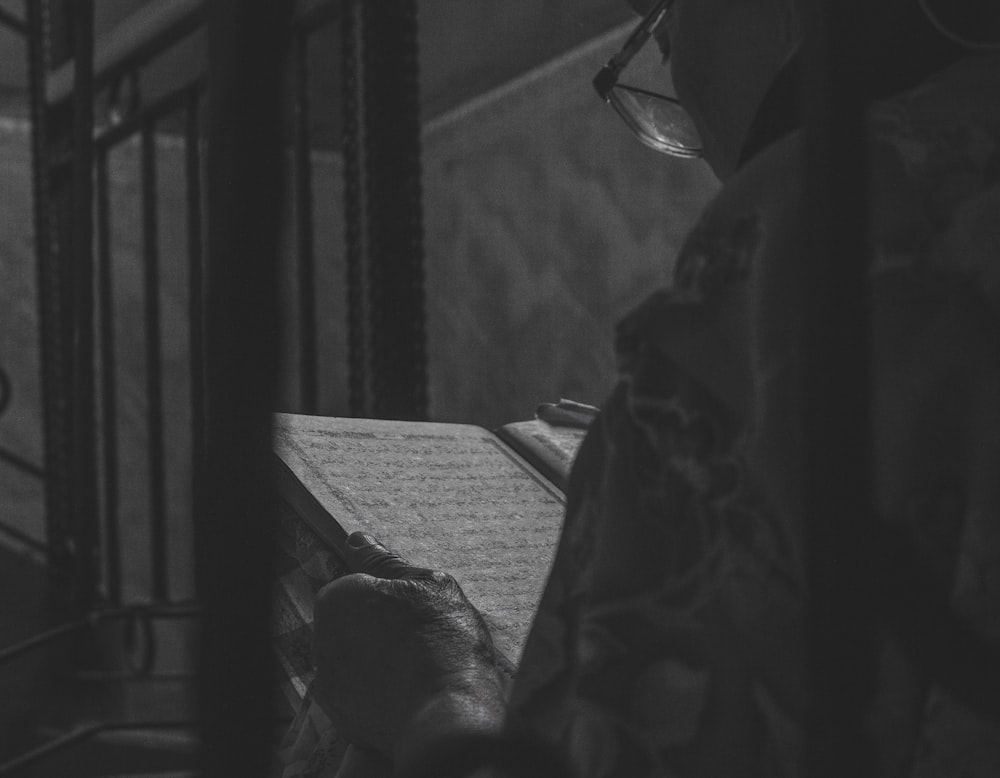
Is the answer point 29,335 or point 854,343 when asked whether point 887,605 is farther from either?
point 29,335

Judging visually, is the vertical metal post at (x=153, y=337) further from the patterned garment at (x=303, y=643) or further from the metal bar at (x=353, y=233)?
the patterned garment at (x=303, y=643)

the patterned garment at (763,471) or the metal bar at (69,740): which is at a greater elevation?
the patterned garment at (763,471)

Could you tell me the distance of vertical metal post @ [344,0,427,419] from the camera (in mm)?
1611

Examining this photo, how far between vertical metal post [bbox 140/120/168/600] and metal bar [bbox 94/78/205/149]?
0.07 ft

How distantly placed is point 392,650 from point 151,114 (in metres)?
1.78

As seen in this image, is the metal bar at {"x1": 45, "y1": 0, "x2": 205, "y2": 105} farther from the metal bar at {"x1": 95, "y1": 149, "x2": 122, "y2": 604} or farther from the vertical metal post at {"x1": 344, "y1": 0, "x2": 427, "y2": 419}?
the vertical metal post at {"x1": 344, "y1": 0, "x2": 427, "y2": 419}

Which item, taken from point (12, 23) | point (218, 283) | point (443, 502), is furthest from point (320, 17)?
point (218, 283)

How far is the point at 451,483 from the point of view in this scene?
988mm

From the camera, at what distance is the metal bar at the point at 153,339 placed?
7.20 ft

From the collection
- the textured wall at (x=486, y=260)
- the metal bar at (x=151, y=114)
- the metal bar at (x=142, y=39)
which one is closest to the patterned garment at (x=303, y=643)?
the metal bar at (x=151, y=114)

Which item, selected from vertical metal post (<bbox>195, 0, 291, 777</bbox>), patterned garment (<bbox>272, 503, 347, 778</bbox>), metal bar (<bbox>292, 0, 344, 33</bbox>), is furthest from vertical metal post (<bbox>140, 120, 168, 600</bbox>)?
vertical metal post (<bbox>195, 0, 291, 777</bbox>)

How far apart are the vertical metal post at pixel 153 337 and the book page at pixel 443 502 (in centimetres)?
127

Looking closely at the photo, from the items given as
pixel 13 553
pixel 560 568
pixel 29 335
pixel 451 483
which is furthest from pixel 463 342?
pixel 560 568

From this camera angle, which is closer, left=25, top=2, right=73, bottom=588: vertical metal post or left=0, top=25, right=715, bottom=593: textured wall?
left=25, top=2, right=73, bottom=588: vertical metal post
